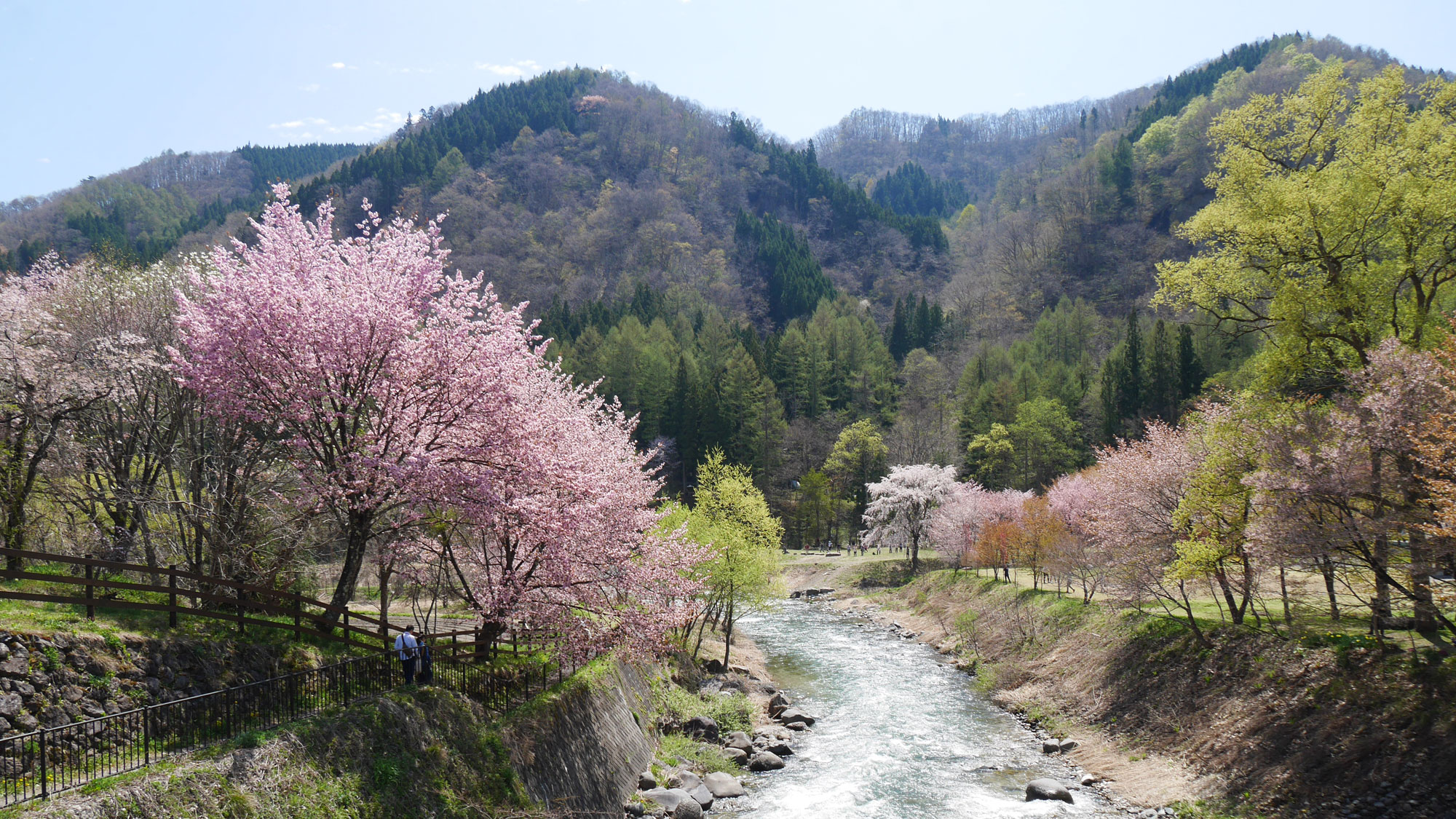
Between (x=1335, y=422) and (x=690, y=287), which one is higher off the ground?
(x=690, y=287)

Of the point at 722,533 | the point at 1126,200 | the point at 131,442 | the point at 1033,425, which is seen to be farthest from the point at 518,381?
the point at 1126,200

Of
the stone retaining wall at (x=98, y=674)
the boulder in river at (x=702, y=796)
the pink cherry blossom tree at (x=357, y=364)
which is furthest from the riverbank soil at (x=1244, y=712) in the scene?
the stone retaining wall at (x=98, y=674)

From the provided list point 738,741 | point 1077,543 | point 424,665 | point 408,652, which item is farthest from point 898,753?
point 1077,543

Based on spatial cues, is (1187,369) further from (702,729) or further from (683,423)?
(702,729)

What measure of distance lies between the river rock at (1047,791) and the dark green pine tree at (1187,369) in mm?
60284

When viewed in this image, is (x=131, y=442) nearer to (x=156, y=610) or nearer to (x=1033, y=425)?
(x=156, y=610)

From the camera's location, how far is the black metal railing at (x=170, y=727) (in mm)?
10242

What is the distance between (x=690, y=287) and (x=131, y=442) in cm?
10582

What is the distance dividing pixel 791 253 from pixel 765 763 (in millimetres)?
119006

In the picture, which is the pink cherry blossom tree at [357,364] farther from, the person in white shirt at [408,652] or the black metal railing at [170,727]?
the black metal railing at [170,727]

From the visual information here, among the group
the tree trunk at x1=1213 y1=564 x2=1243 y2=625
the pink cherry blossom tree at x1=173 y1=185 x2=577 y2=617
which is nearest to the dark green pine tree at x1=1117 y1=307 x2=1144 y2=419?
the tree trunk at x1=1213 y1=564 x2=1243 y2=625

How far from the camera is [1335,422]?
1825 cm

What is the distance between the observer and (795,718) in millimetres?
28312

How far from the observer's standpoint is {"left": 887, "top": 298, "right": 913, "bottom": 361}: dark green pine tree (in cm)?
10869
